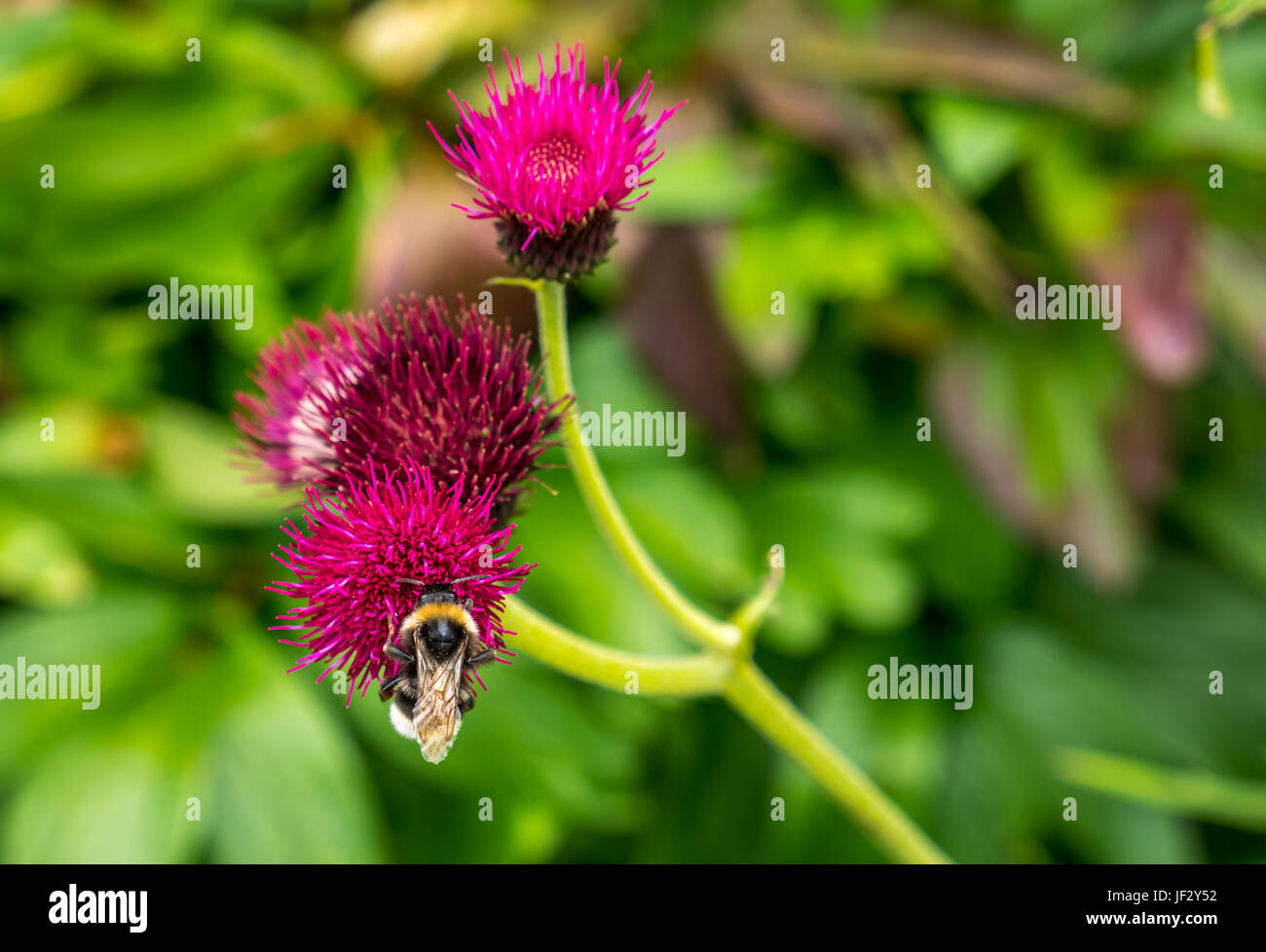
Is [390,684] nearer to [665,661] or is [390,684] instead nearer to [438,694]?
[438,694]

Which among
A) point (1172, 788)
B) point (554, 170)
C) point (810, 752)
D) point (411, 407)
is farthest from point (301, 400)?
point (1172, 788)

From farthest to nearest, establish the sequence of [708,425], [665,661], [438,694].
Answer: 1. [708,425]
2. [665,661]
3. [438,694]

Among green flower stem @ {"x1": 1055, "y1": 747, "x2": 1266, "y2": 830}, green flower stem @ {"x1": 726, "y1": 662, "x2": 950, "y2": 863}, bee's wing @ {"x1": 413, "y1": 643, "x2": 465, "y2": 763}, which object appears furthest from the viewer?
green flower stem @ {"x1": 1055, "y1": 747, "x2": 1266, "y2": 830}

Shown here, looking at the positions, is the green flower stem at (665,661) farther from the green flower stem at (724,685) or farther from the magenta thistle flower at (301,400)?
the magenta thistle flower at (301,400)

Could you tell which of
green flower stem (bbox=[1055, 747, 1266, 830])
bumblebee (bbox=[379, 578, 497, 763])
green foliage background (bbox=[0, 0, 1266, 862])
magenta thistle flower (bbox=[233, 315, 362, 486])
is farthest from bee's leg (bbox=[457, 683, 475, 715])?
green foliage background (bbox=[0, 0, 1266, 862])

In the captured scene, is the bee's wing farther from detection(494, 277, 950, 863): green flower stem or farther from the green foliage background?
the green foliage background

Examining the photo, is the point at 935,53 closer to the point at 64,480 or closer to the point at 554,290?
the point at 554,290

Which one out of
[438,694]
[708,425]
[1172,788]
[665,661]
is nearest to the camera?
[438,694]
